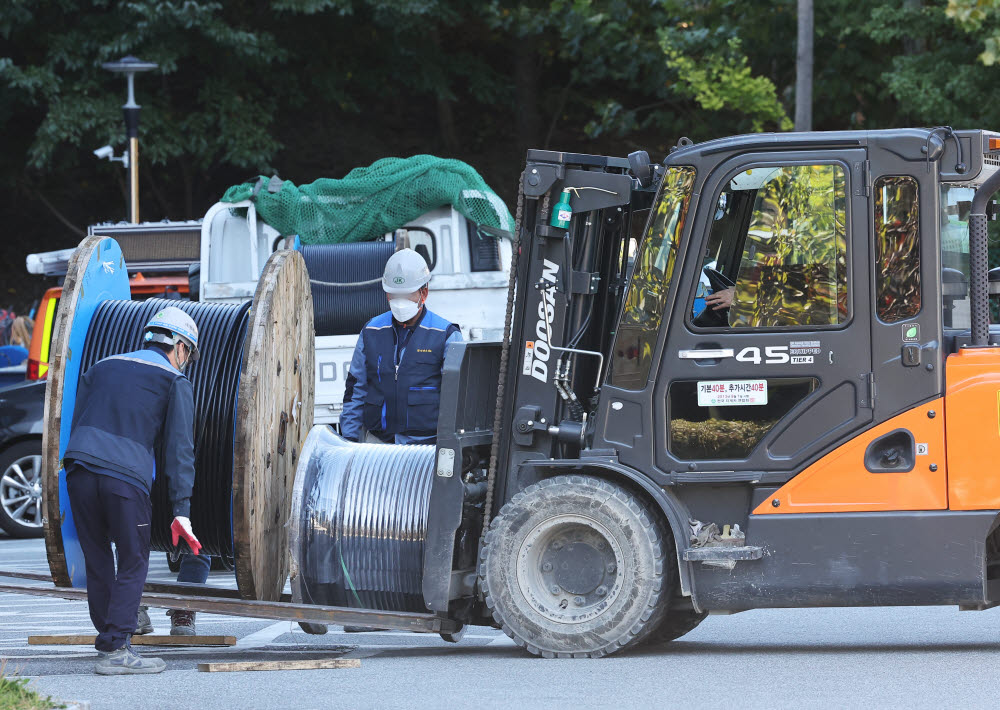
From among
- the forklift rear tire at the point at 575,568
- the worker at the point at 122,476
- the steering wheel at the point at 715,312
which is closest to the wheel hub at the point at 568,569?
the forklift rear tire at the point at 575,568

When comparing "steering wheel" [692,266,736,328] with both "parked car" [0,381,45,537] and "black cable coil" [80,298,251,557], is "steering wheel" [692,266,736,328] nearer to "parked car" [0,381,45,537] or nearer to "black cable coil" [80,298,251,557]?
"black cable coil" [80,298,251,557]

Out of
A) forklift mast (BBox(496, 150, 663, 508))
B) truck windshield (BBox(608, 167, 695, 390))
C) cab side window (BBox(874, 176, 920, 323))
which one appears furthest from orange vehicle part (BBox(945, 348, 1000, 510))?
forklift mast (BBox(496, 150, 663, 508))

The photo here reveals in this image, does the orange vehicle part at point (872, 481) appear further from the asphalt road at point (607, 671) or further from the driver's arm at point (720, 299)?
the driver's arm at point (720, 299)

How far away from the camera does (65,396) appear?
8812mm

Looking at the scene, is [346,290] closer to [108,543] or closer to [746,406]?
[108,543]

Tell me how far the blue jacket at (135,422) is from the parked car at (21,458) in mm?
6605

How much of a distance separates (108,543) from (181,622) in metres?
1.29

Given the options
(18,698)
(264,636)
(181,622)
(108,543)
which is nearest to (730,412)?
(108,543)

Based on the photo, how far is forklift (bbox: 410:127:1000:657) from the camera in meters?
7.60

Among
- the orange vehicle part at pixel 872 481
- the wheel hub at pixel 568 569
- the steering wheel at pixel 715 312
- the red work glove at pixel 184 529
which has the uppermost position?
the steering wheel at pixel 715 312

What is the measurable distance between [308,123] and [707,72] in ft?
36.9

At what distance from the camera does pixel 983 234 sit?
7.80 metres

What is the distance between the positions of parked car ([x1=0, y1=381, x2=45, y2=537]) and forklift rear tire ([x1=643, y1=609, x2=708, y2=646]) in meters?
7.55

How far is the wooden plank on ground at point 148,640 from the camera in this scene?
865 centimetres
